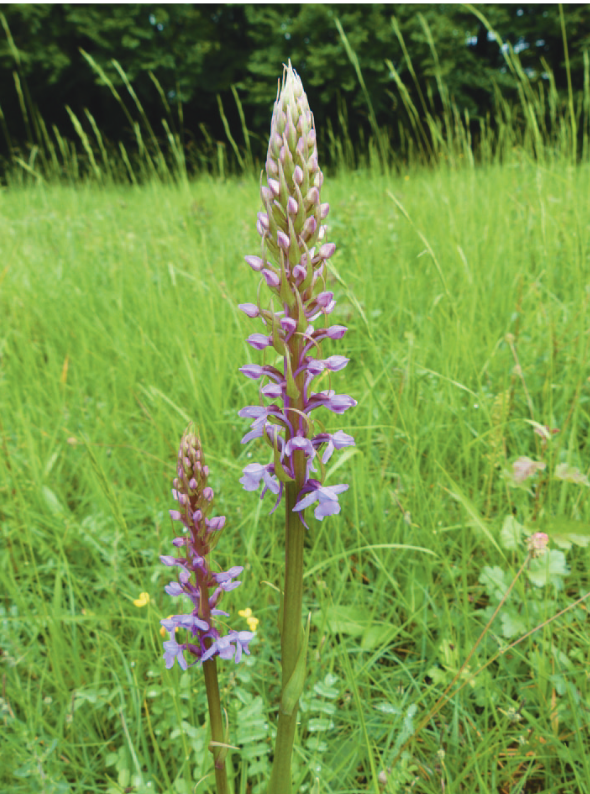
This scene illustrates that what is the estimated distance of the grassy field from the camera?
1237 mm

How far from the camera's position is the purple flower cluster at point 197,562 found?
811 mm

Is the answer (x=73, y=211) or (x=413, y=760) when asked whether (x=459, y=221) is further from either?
(x=73, y=211)

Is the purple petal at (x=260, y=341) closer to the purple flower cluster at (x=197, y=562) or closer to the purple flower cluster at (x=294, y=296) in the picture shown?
the purple flower cluster at (x=294, y=296)

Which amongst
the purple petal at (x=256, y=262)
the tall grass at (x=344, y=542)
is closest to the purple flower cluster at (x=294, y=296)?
the purple petal at (x=256, y=262)

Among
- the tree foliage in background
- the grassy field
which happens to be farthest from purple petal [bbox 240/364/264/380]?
the tree foliage in background

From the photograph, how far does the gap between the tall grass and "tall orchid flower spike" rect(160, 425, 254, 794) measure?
157mm

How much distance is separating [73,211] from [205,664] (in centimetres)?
695

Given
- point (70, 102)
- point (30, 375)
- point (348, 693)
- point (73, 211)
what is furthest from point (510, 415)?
point (70, 102)

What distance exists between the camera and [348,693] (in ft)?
4.58

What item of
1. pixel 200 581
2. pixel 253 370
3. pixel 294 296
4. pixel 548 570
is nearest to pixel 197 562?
pixel 200 581

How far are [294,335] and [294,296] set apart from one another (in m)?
0.06

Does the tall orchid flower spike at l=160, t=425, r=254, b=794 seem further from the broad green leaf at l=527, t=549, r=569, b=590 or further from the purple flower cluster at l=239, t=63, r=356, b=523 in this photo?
the broad green leaf at l=527, t=549, r=569, b=590

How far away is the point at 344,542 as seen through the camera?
1.79m

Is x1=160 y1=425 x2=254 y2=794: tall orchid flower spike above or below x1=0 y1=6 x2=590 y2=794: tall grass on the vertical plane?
above
